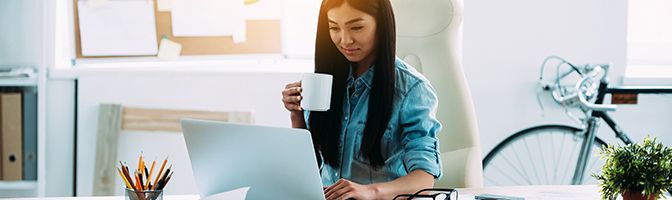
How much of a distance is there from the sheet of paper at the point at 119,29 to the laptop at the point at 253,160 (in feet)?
6.72

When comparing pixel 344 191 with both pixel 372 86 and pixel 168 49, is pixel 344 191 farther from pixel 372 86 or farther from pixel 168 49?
pixel 168 49

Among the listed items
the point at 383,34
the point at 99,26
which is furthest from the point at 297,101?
the point at 99,26

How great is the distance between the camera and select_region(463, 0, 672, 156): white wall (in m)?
3.68

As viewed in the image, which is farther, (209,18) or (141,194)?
(209,18)

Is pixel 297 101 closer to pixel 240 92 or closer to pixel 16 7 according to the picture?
pixel 240 92

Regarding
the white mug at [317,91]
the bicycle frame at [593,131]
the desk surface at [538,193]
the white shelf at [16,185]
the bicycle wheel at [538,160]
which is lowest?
the white shelf at [16,185]

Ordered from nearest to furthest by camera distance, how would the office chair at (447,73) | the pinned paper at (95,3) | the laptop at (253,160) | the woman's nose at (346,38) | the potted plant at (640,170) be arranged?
the laptop at (253,160) → the potted plant at (640,170) → the woman's nose at (346,38) → the office chair at (447,73) → the pinned paper at (95,3)

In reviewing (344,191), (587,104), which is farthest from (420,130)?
(587,104)

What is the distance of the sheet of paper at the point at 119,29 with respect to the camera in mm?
3539

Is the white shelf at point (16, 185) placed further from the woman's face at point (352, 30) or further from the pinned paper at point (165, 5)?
the woman's face at point (352, 30)

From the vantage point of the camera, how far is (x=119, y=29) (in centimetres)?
356

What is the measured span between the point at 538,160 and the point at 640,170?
224cm

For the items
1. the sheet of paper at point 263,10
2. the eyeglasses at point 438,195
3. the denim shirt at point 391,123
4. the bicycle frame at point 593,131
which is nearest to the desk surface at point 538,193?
the eyeglasses at point 438,195

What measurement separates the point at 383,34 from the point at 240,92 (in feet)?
5.40
